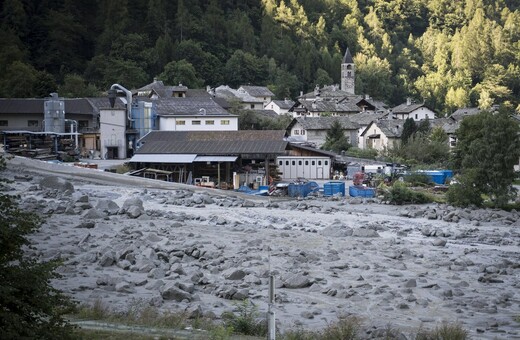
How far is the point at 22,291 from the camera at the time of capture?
9.05 m

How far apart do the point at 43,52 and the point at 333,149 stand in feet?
148

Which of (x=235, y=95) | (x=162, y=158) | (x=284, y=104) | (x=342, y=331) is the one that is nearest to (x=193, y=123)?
(x=162, y=158)

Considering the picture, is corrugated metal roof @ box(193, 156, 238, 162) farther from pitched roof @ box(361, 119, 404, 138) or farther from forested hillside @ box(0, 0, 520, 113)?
forested hillside @ box(0, 0, 520, 113)

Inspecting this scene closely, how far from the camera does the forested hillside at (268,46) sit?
85812 millimetres

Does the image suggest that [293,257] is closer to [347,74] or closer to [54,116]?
[54,116]

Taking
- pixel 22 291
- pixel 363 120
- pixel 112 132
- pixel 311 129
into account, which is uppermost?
pixel 363 120

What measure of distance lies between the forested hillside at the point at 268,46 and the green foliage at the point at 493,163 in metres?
42.7

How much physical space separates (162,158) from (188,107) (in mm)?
11018

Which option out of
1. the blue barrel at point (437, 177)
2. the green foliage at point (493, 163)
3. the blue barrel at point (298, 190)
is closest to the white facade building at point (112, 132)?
the blue barrel at point (298, 190)

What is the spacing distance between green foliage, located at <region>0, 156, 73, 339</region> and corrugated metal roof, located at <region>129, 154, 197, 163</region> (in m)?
34.1

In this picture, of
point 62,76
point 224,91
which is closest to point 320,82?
point 224,91

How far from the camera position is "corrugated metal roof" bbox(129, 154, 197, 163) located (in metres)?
43.9

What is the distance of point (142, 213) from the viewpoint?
30.0m

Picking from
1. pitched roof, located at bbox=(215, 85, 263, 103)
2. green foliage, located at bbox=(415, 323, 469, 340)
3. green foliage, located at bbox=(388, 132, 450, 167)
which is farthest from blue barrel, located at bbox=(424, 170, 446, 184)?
pitched roof, located at bbox=(215, 85, 263, 103)
